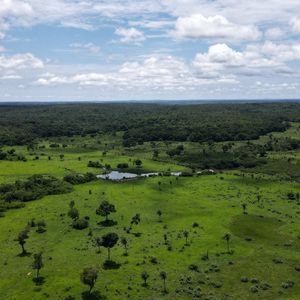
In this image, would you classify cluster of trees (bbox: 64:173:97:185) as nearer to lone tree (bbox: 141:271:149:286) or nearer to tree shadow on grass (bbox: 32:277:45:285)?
tree shadow on grass (bbox: 32:277:45:285)

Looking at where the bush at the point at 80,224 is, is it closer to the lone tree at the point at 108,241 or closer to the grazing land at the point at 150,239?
the grazing land at the point at 150,239

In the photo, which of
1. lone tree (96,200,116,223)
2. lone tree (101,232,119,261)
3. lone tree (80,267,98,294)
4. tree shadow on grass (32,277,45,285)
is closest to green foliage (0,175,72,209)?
lone tree (96,200,116,223)

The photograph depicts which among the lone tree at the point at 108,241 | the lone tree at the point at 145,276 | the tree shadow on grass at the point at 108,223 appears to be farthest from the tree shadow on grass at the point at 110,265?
the tree shadow on grass at the point at 108,223

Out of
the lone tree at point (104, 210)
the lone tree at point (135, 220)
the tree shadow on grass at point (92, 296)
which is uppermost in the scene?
the lone tree at point (104, 210)

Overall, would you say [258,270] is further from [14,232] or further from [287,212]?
[14,232]

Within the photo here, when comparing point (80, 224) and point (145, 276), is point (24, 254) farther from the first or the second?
point (145, 276)

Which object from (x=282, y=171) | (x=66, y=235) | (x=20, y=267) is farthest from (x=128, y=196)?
(x=282, y=171)
